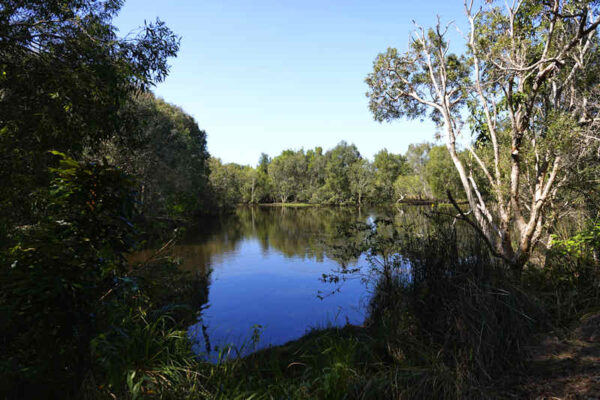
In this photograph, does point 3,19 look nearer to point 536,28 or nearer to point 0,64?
point 0,64

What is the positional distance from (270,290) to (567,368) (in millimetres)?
10634

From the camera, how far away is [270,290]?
12.6 m

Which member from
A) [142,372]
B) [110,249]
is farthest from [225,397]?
[110,249]

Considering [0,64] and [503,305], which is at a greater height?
[0,64]

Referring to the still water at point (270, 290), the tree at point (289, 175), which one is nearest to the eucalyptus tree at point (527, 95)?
the still water at point (270, 290)

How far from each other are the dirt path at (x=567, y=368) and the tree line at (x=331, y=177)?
146ft

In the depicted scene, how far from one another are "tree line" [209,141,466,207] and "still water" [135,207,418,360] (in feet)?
92.7

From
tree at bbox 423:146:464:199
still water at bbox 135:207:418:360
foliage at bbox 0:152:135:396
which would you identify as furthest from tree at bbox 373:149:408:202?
foliage at bbox 0:152:135:396

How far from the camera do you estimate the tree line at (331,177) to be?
52375 mm

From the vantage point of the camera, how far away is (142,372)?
2787 mm

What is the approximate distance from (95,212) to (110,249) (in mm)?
292

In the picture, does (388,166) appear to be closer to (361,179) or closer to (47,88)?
(361,179)

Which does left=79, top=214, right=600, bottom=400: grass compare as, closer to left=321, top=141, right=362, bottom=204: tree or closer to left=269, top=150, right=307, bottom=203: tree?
left=321, top=141, right=362, bottom=204: tree

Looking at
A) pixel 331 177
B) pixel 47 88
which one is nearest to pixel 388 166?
pixel 331 177
